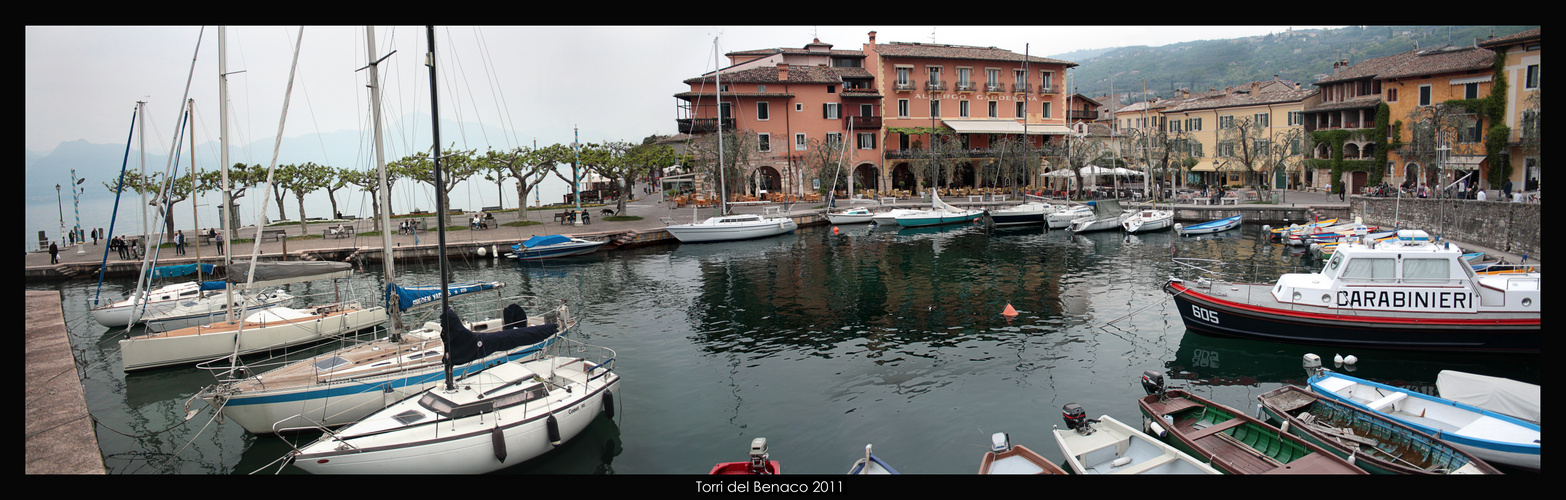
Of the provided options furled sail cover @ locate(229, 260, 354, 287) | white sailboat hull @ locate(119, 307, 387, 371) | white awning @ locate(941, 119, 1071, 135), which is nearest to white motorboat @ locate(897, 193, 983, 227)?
white awning @ locate(941, 119, 1071, 135)

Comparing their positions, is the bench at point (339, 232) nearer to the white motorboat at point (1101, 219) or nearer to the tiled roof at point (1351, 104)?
the white motorboat at point (1101, 219)

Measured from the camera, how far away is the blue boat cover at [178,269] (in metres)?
33.9

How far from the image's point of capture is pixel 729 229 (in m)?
45.2

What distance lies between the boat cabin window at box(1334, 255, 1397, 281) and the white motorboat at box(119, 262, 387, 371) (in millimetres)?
24233

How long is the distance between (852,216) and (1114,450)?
42262mm

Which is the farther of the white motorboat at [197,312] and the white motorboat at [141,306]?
the white motorboat at [141,306]

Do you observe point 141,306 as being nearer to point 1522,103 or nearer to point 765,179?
point 765,179

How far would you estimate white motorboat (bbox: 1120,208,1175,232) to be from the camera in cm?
4541

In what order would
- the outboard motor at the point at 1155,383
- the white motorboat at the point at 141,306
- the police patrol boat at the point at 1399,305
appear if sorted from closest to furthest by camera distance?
the outboard motor at the point at 1155,383 < the police patrol boat at the point at 1399,305 < the white motorboat at the point at 141,306

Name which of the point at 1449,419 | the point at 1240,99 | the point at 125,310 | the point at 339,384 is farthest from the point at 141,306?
the point at 1240,99

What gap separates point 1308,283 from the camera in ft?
60.7

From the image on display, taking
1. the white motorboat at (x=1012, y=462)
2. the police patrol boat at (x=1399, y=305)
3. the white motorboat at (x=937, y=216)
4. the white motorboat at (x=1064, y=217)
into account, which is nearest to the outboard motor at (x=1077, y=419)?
the white motorboat at (x=1012, y=462)
